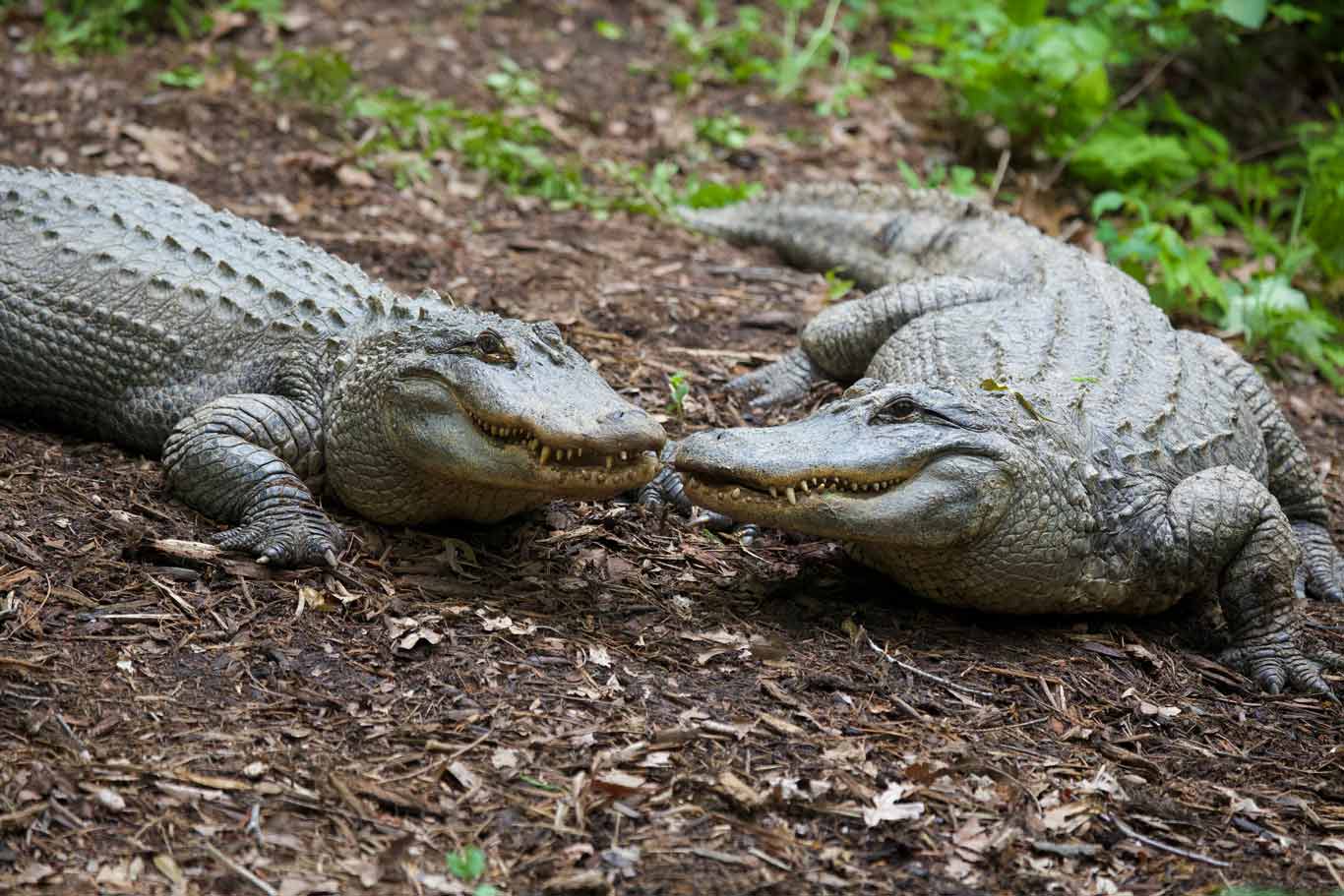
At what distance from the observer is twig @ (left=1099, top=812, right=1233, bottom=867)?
11.8 feet

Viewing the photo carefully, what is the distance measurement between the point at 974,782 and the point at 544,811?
1.22m

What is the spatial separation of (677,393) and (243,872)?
3107mm

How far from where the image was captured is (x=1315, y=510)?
233 inches

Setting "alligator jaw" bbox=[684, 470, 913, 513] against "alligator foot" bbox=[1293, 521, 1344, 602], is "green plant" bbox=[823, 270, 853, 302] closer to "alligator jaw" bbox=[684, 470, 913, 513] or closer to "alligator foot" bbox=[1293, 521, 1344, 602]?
"alligator foot" bbox=[1293, 521, 1344, 602]

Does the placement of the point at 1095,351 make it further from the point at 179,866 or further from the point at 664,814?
the point at 179,866

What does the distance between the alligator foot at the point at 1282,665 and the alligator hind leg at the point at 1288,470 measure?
1.06 meters

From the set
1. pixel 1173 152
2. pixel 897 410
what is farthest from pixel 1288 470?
pixel 1173 152

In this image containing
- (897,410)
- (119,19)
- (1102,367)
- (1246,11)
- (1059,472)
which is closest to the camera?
(897,410)

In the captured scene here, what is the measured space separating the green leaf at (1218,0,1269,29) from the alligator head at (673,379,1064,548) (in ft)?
17.1

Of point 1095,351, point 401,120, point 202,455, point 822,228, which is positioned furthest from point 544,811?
point 401,120

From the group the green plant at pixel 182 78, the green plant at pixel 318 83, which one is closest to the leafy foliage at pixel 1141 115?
the green plant at pixel 318 83

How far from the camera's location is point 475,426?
4402 millimetres

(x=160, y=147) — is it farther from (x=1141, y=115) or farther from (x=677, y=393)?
(x=1141, y=115)

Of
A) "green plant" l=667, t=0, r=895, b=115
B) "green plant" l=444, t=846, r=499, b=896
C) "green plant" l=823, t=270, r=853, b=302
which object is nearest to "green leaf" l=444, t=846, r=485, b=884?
"green plant" l=444, t=846, r=499, b=896
